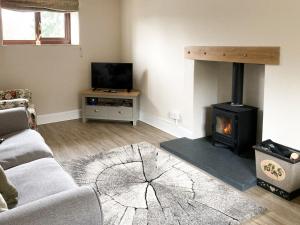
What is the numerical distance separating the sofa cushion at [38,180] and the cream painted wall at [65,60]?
9.26 ft

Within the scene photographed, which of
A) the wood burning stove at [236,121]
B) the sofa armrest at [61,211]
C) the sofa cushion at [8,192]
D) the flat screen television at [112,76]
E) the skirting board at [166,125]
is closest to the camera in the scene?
the sofa armrest at [61,211]

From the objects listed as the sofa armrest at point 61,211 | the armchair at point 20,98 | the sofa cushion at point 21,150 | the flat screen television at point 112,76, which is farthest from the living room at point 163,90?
the armchair at point 20,98

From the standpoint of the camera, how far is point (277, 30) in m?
2.92

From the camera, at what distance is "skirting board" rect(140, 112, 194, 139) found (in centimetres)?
424

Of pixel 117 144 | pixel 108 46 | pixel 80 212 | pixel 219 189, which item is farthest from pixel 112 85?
pixel 80 212

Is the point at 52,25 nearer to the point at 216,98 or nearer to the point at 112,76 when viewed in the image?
the point at 112,76

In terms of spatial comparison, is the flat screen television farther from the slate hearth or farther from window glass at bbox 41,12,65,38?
the slate hearth

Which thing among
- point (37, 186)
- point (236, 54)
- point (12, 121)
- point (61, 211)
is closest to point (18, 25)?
point (12, 121)

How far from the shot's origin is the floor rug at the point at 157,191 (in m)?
2.40

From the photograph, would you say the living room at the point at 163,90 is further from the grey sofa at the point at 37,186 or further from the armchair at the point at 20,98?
the armchair at the point at 20,98

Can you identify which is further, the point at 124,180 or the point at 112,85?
the point at 112,85

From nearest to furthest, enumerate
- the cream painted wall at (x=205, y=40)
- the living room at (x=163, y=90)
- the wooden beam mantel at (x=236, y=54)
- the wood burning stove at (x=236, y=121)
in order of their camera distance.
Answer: the living room at (x=163, y=90), the cream painted wall at (x=205, y=40), the wooden beam mantel at (x=236, y=54), the wood burning stove at (x=236, y=121)

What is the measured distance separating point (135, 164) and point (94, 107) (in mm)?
1926

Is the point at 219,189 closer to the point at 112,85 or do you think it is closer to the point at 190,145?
the point at 190,145
